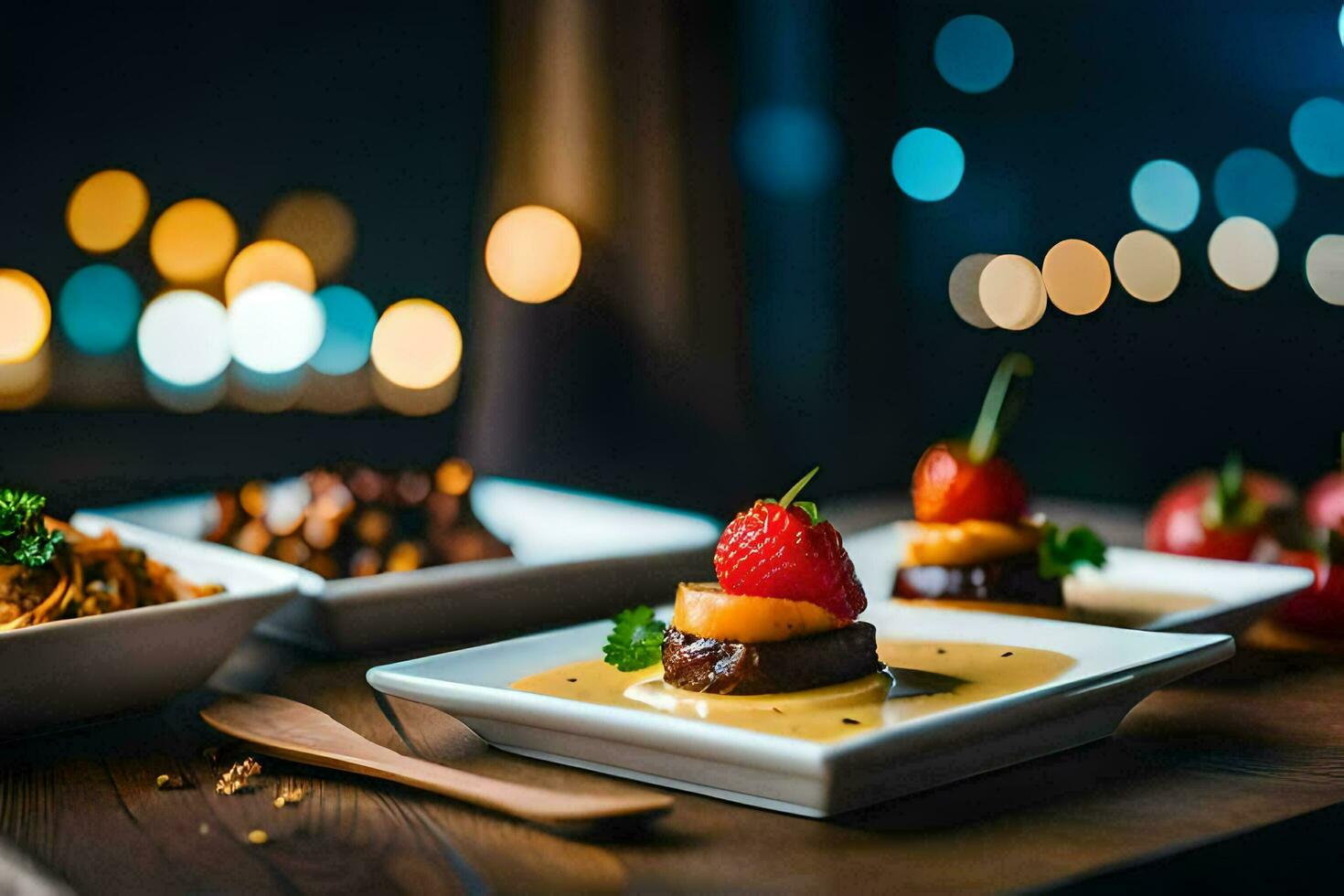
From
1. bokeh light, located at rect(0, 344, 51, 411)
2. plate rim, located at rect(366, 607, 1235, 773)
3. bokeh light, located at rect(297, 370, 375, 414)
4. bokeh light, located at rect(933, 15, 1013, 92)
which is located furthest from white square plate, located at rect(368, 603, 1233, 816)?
bokeh light, located at rect(933, 15, 1013, 92)

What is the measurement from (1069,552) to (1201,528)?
33 centimetres

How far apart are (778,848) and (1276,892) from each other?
1.04 feet

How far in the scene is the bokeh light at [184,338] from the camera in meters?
4.41

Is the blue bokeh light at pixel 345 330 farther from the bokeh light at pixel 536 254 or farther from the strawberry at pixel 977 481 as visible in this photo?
the strawberry at pixel 977 481

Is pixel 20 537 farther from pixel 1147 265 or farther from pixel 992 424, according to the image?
pixel 1147 265

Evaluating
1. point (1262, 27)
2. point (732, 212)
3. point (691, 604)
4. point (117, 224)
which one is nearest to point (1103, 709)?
point (691, 604)

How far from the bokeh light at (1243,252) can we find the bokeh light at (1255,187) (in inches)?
1.6

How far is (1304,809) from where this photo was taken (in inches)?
33.5

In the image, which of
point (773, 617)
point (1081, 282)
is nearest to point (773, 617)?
point (773, 617)

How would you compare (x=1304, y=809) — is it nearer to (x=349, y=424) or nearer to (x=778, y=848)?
(x=778, y=848)

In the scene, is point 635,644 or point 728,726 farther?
point 635,644

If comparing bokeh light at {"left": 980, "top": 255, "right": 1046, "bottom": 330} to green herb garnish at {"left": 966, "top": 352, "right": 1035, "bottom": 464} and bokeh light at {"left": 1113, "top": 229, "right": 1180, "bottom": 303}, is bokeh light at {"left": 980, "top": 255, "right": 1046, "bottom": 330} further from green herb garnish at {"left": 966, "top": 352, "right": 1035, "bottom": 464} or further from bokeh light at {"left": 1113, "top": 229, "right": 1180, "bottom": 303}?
green herb garnish at {"left": 966, "top": 352, "right": 1035, "bottom": 464}

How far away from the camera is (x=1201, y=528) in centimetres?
165

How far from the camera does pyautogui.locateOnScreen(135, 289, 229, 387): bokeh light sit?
4414mm
